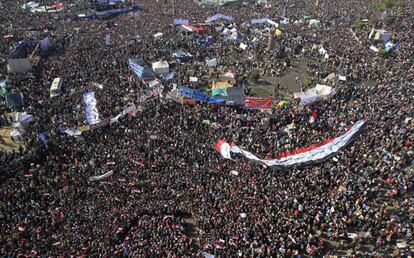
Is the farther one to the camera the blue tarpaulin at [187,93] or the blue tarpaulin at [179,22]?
the blue tarpaulin at [179,22]

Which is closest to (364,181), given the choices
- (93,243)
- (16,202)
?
(93,243)

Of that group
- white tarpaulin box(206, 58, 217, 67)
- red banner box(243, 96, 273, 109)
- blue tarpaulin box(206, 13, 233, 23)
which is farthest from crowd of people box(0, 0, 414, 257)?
blue tarpaulin box(206, 13, 233, 23)

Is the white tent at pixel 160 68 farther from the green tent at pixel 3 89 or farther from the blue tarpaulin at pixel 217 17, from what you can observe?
the blue tarpaulin at pixel 217 17

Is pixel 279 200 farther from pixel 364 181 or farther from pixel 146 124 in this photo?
pixel 146 124

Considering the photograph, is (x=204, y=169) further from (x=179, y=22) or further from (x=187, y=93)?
(x=179, y=22)

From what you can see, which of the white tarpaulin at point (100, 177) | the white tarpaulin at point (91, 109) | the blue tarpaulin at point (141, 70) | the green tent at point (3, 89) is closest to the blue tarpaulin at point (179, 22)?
the blue tarpaulin at point (141, 70)
